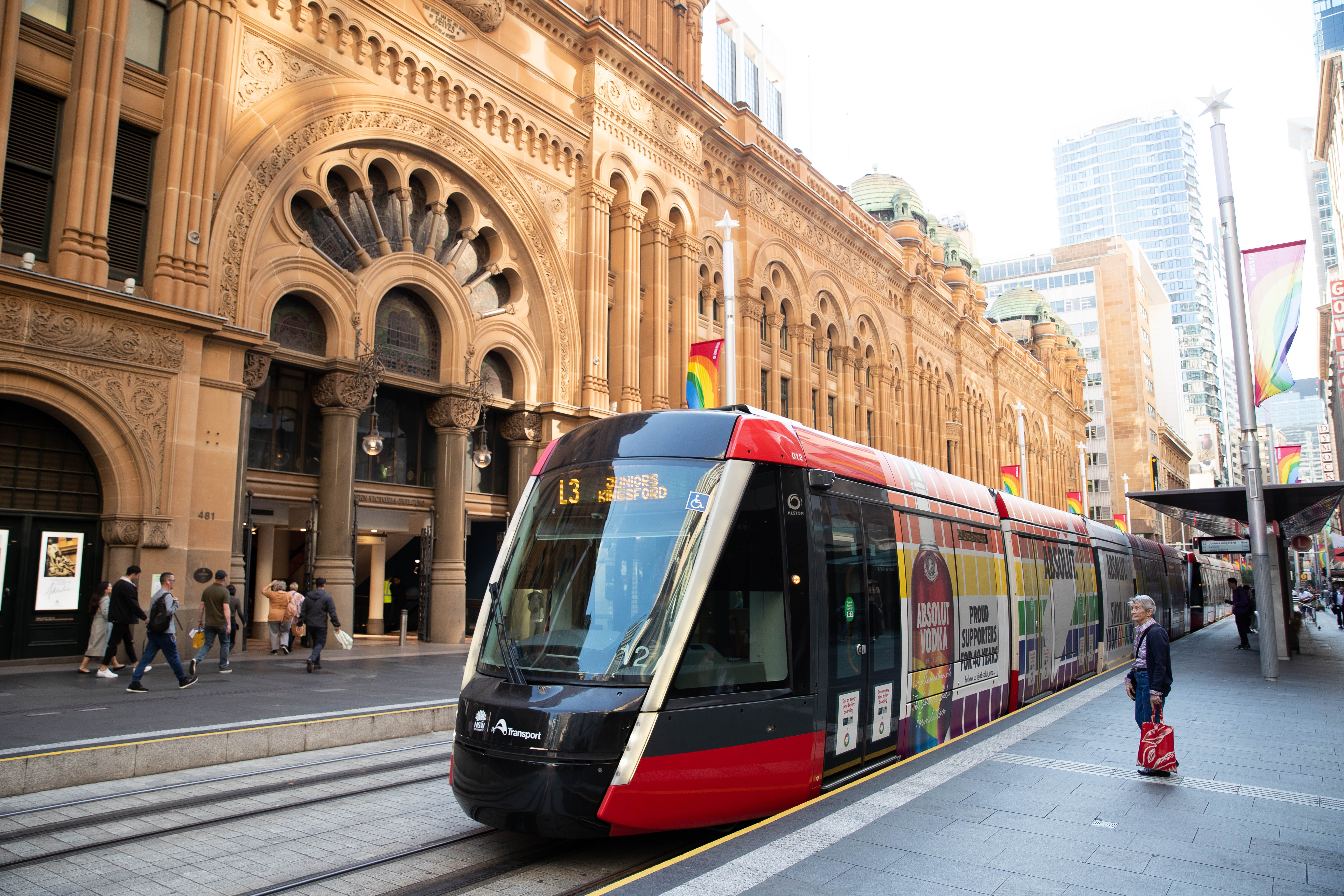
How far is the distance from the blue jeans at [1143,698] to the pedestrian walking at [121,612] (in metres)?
12.5

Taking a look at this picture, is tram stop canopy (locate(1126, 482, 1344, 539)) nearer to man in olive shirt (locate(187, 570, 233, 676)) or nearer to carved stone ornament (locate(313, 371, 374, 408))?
carved stone ornament (locate(313, 371, 374, 408))

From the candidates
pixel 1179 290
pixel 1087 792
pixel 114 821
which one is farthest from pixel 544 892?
pixel 1179 290

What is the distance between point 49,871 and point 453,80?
19593 millimetres

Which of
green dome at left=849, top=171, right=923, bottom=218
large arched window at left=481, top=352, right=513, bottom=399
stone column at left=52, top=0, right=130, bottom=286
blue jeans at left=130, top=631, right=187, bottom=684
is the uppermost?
green dome at left=849, top=171, right=923, bottom=218

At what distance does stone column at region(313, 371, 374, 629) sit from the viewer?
1894cm

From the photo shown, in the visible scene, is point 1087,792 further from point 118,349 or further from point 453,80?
point 453,80

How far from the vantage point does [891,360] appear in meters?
43.2

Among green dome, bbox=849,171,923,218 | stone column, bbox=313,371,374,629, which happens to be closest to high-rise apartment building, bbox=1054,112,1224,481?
green dome, bbox=849,171,923,218

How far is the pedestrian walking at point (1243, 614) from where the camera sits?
2320 cm

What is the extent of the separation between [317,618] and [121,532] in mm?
3441

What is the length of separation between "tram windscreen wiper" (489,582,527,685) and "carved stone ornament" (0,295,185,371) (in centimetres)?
1116

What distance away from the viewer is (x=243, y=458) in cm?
1717

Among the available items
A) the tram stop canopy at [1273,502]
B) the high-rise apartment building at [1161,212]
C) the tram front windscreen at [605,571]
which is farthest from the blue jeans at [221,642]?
the high-rise apartment building at [1161,212]

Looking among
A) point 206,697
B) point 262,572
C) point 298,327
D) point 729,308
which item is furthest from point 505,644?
point 262,572
